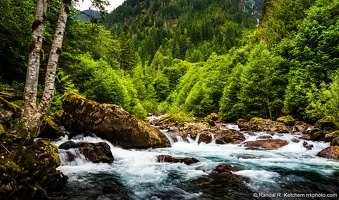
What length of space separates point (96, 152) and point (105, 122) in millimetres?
3710

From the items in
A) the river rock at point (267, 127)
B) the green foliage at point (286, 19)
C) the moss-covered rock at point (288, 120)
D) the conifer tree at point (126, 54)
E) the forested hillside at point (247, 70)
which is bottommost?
the river rock at point (267, 127)

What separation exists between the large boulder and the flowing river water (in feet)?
4.36

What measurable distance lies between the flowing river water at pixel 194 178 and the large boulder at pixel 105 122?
133 centimetres

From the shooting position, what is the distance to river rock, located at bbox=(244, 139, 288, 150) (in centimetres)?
1697

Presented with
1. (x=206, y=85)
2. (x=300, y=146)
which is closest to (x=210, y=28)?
(x=206, y=85)


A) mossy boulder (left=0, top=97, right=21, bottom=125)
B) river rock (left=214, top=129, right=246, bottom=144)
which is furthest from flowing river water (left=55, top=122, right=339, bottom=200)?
river rock (left=214, top=129, right=246, bottom=144)

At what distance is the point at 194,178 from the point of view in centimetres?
962

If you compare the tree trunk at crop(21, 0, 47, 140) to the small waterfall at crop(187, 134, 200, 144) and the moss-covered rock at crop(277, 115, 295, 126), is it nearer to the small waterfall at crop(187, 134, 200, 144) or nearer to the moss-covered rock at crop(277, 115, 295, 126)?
the small waterfall at crop(187, 134, 200, 144)

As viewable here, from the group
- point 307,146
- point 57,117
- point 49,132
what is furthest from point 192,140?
point 49,132

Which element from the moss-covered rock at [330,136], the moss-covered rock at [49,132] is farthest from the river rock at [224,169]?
the moss-covered rock at [330,136]

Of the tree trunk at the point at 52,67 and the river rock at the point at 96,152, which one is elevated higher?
the tree trunk at the point at 52,67

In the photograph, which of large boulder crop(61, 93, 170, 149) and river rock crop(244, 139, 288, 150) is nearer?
large boulder crop(61, 93, 170, 149)

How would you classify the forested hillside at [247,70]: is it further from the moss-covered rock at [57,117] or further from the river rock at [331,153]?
the river rock at [331,153]

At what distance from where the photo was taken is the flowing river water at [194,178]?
25.8 feet
